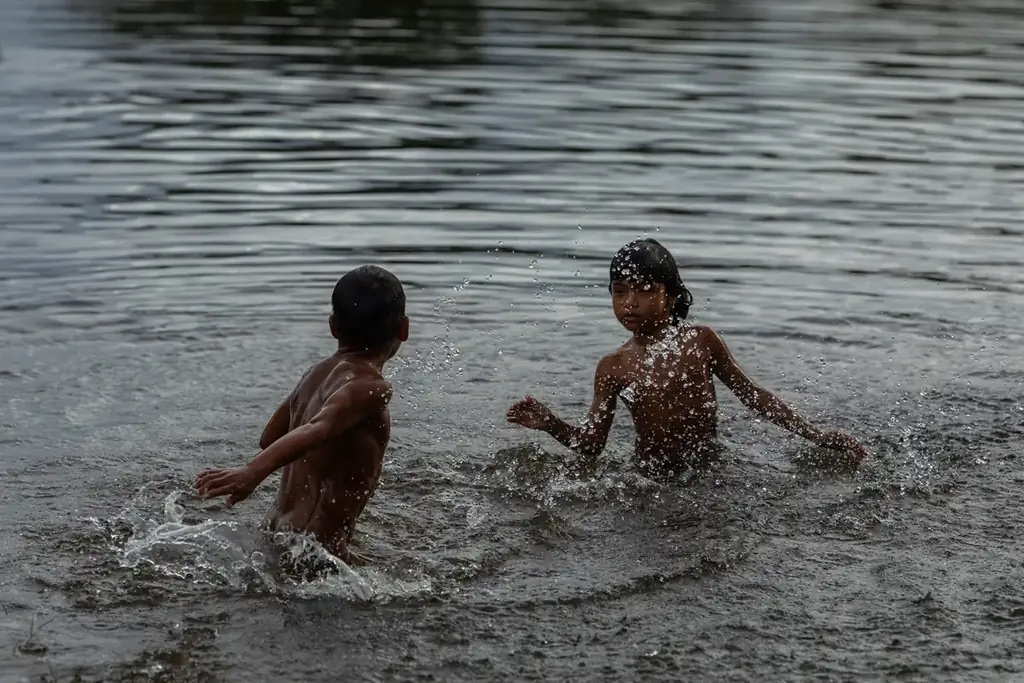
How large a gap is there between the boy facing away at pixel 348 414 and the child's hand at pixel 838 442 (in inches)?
90.8

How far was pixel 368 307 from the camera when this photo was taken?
559cm

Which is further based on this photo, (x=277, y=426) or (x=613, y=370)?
(x=613, y=370)

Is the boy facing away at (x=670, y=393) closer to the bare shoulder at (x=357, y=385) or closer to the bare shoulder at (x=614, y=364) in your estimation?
the bare shoulder at (x=614, y=364)

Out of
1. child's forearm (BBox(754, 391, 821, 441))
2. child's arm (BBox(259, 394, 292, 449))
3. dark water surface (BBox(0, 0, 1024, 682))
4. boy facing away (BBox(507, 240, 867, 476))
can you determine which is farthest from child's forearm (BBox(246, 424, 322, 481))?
child's forearm (BBox(754, 391, 821, 441))

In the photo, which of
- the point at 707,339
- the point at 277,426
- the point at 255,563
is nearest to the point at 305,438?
the point at 255,563

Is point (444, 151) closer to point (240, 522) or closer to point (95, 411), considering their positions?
point (95, 411)

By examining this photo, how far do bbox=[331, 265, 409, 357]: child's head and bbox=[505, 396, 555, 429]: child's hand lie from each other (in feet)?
3.68

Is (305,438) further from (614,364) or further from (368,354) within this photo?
(614,364)

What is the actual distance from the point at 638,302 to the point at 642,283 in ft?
0.30

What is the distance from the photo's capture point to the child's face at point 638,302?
269 inches

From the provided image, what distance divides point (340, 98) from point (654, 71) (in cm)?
458

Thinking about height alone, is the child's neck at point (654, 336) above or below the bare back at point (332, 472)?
above

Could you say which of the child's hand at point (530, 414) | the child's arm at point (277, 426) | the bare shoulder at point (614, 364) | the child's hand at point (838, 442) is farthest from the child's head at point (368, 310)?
the child's hand at point (838, 442)

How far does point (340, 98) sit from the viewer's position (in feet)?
56.1
